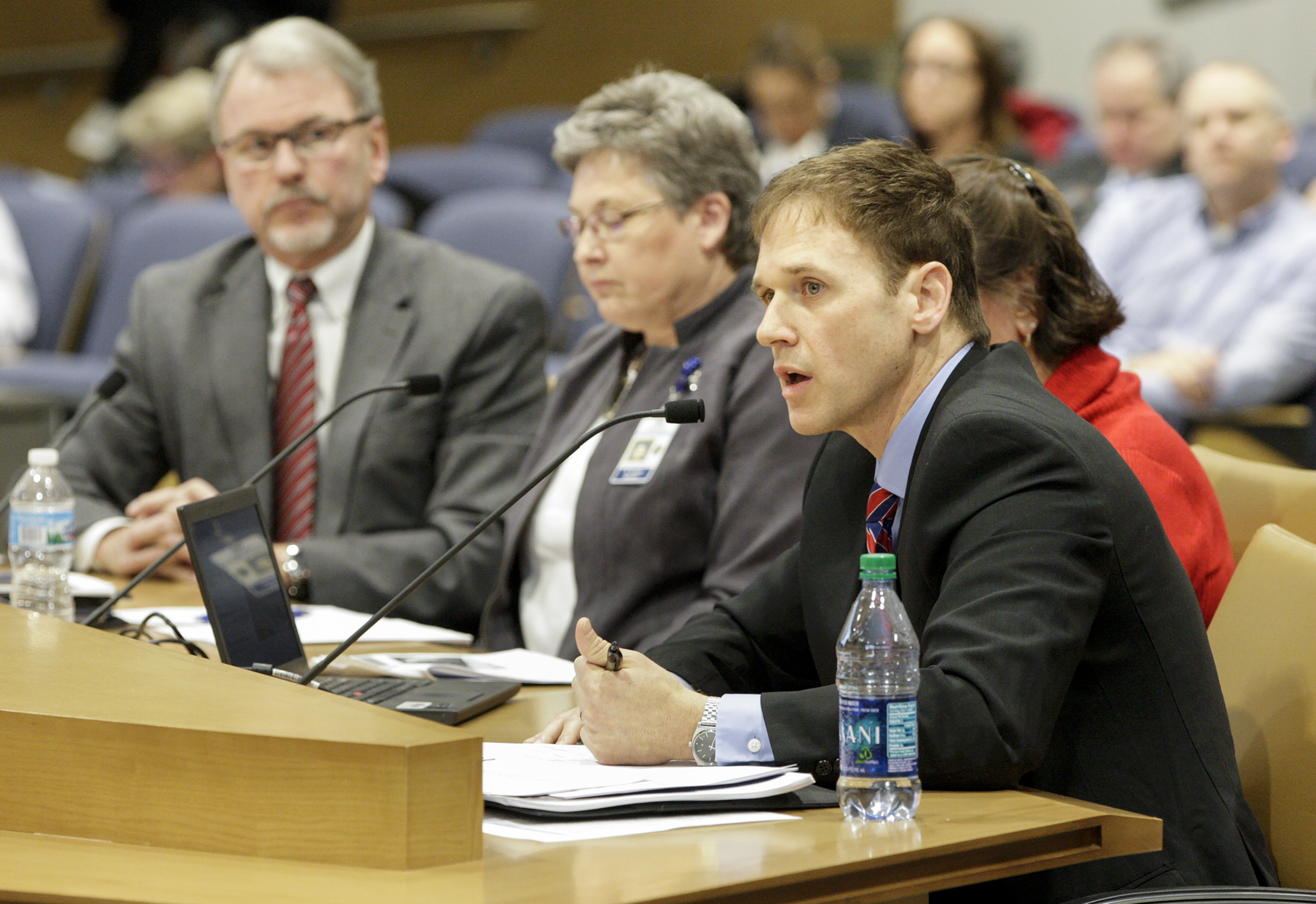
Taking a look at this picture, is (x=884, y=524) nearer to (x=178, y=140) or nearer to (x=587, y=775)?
(x=587, y=775)

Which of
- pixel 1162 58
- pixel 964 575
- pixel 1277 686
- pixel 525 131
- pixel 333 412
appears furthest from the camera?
pixel 525 131

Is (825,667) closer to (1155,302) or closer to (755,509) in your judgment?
(755,509)

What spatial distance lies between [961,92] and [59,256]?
116 inches

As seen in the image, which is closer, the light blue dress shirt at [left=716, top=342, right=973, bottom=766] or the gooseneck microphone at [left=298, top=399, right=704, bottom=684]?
the light blue dress shirt at [left=716, top=342, right=973, bottom=766]

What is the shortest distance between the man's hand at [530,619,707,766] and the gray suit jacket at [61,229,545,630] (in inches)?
44.6

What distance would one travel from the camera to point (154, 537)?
97.0 inches

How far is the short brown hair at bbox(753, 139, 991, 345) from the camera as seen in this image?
1.51 meters

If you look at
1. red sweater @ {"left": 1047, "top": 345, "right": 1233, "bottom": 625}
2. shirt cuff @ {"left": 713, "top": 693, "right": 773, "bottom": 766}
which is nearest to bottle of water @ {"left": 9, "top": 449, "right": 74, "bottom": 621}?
shirt cuff @ {"left": 713, "top": 693, "right": 773, "bottom": 766}

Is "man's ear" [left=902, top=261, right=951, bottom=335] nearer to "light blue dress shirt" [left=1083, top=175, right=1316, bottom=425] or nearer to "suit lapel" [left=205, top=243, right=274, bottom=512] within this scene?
"suit lapel" [left=205, top=243, right=274, bottom=512]

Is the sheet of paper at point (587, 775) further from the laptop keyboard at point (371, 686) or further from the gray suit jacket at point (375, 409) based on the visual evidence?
the gray suit jacket at point (375, 409)

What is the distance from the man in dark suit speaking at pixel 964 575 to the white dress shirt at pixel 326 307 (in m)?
1.36

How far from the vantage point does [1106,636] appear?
1451mm

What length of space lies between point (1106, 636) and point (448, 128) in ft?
21.7

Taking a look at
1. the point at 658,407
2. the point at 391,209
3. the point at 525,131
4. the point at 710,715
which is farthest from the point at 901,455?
the point at 525,131
